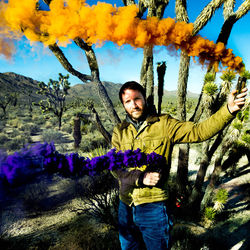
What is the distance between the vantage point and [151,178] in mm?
1457

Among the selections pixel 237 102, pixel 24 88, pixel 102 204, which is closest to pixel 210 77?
pixel 237 102

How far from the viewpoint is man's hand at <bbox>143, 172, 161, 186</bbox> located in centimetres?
143

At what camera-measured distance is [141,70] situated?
176 inches

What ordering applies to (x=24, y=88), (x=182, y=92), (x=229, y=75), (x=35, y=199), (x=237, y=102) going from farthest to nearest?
(x=24, y=88)
(x=35, y=199)
(x=182, y=92)
(x=229, y=75)
(x=237, y=102)

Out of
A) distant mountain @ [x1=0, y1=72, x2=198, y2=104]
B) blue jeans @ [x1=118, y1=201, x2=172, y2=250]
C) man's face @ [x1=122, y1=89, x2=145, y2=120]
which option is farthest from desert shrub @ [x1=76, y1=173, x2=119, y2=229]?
distant mountain @ [x1=0, y1=72, x2=198, y2=104]

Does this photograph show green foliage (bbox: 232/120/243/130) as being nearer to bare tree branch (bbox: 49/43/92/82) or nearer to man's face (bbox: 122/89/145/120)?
man's face (bbox: 122/89/145/120)

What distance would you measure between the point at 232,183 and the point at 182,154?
392 centimetres

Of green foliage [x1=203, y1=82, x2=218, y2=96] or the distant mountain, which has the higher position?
the distant mountain

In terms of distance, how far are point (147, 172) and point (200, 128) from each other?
69 centimetres

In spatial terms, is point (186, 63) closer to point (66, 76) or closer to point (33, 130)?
point (33, 130)

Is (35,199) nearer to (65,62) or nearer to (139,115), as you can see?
(65,62)

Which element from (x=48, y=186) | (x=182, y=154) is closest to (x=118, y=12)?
(x=182, y=154)

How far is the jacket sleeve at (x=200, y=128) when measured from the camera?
4.49 ft

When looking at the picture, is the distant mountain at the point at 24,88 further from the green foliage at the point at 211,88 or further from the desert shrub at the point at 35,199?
the green foliage at the point at 211,88
